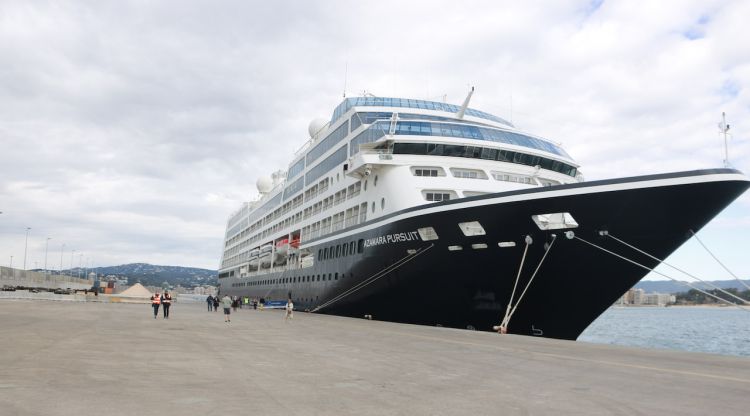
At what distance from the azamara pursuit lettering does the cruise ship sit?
0.22ft

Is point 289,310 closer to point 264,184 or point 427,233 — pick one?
point 427,233

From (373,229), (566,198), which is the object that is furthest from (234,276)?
(566,198)

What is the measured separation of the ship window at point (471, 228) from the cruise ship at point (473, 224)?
81mm

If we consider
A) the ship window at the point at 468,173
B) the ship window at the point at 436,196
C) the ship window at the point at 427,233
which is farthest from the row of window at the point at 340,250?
the ship window at the point at 468,173

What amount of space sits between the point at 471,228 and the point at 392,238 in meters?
4.13

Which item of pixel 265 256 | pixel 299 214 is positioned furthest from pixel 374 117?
pixel 265 256

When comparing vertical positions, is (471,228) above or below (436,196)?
below

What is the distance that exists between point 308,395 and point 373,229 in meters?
17.8

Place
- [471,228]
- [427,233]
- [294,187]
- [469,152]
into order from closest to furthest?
[471,228], [427,233], [469,152], [294,187]

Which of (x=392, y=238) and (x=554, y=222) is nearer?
(x=554, y=222)

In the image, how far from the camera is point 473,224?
1972cm

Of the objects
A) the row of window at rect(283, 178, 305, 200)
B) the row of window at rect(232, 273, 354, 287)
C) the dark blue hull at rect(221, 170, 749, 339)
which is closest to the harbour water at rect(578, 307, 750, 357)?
the dark blue hull at rect(221, 170, 749, 339)

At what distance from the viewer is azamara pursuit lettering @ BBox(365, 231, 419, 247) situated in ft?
70.1

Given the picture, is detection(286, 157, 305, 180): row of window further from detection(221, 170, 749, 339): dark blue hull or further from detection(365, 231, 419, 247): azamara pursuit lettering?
A: detection(365, 231, 419, 247): azamara pursuit lettering
